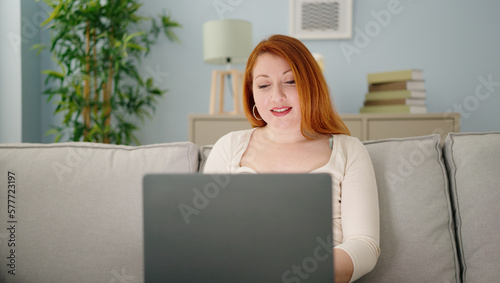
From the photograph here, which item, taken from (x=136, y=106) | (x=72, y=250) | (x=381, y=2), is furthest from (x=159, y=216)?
(x=381, y=2)

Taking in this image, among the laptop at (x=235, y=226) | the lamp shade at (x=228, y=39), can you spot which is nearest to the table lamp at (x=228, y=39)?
the lamp shade at (x=228, y=39)

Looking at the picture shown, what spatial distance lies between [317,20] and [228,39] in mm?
817

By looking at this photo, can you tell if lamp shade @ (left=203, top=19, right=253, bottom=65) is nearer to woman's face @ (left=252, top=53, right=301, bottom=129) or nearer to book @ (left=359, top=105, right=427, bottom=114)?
book @ (left=359, top=105, right=427, bottom=114)

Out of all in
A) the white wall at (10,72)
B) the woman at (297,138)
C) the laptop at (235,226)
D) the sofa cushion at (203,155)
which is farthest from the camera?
the white wall at (10,72)

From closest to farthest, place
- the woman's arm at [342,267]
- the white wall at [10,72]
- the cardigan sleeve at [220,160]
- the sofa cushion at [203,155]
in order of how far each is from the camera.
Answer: the woman's arm at [342,267] → the cardigan sleeve at [220,160] → the sofa cushion at [203,155] → the white wall at [10,72]

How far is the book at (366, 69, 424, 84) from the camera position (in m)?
2.34

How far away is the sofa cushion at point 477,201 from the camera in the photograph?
105cm

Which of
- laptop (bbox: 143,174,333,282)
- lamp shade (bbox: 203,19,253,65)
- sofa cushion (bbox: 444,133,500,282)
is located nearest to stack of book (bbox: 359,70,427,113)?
lamp shade (bbox: 203,19,253,65)

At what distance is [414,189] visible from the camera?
1146 mm

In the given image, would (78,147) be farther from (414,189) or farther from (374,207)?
(414,189)

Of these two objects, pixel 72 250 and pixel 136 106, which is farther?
pixel 136 106

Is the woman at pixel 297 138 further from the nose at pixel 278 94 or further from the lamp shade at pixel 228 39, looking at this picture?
the lamp shade at pixel 228 39

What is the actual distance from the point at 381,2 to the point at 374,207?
226cm

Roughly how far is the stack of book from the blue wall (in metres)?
0.36
